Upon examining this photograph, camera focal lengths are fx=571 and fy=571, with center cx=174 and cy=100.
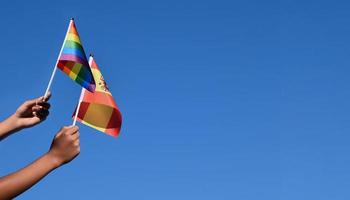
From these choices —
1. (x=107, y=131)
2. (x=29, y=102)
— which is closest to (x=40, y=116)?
(x=29, y=102)

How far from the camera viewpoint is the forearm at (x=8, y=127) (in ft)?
20.3

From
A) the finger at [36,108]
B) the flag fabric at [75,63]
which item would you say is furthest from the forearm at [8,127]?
the flag fabric at [75,63]

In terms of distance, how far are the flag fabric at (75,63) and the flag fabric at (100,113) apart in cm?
152

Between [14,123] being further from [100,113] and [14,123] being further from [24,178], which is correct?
[100,113]

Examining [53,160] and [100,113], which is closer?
[53,160]

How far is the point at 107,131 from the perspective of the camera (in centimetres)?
1166

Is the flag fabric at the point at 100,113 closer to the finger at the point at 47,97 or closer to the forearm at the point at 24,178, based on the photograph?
the finger at the point at 47,97

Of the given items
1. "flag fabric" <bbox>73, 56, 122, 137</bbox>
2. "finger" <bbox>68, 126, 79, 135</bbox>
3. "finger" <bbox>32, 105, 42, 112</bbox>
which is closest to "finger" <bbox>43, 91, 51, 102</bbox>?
"finger" <bbox>32, 105, 42, 112</bbox>

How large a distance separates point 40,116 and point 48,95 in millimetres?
255

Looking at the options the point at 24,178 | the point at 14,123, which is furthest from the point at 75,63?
the point at 24,178

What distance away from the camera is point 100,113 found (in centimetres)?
1191

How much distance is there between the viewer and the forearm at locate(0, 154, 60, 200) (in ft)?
13.7

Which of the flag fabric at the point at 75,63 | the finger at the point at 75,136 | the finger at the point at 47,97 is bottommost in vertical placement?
the finger at the point at 75,136

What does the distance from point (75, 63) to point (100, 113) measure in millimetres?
2617
